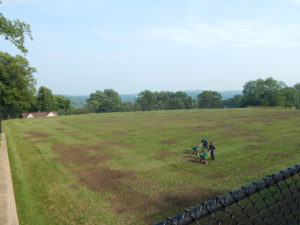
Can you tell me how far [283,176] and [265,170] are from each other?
1226 cm

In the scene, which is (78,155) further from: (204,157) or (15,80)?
(15,80)

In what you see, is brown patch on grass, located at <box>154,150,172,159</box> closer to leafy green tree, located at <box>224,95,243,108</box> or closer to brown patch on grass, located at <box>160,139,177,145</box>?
brown patch on grass, located at <box>160,139,177,145</box>

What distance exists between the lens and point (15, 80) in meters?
48.2

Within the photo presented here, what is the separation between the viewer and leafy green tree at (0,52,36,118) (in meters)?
45.8

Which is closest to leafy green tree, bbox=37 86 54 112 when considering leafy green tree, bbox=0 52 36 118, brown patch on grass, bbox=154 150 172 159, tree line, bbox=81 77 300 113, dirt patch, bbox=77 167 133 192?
tree line, bbox=81 77 300 113

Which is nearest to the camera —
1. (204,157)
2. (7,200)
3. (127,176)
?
(7,200)

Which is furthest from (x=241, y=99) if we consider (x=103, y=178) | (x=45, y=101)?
(x=103, y=178)

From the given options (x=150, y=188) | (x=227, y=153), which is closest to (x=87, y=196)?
(x=150, y=188)

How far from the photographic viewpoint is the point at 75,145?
72.3 feet

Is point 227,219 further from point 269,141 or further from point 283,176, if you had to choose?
point 269,141

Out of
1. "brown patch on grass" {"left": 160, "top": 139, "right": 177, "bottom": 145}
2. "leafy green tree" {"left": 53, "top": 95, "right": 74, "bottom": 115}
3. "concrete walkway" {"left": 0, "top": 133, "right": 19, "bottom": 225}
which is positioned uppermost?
"leafy green tree" {"left": 53, "top": 95, "right": 74, "bottom": 115}

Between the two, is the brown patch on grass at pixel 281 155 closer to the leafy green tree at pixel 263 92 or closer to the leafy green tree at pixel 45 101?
the leafy green tree at pixel 45 101

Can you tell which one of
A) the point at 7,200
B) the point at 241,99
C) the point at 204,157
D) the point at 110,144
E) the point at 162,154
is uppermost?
the point at 241,99

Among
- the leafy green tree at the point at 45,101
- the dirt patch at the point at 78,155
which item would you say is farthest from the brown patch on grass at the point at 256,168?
the leafy green tree at the point at 45,101
